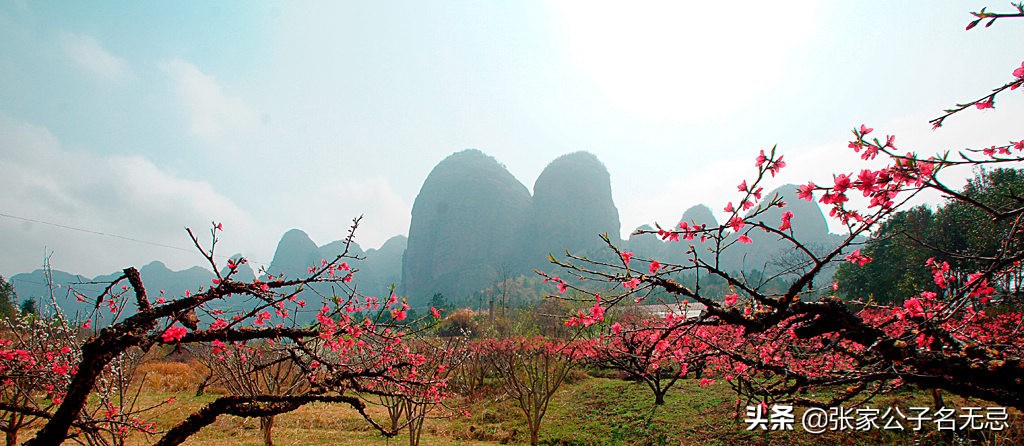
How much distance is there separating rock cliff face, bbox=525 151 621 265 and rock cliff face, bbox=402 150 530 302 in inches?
228

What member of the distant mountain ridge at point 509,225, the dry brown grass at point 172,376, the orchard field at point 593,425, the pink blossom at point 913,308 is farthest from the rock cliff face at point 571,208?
the pink blossom at point 913,308

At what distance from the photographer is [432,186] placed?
334 ft

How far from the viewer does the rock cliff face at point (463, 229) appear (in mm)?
90000

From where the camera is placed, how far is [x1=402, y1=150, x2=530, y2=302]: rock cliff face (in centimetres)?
9000

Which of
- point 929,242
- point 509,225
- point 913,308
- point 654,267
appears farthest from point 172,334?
point 509,225

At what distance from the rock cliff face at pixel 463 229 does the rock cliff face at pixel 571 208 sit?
578 centimetres

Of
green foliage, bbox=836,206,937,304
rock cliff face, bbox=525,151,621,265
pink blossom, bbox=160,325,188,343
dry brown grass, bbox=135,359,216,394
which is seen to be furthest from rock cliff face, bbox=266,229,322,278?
pink blossom, bbox=160,325,188,343

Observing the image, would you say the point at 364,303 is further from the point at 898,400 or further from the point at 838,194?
the point at 898,400

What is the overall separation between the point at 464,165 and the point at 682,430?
9757cm

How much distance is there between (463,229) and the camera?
9331 centimetres

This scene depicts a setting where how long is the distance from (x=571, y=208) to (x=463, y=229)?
25.9 meters

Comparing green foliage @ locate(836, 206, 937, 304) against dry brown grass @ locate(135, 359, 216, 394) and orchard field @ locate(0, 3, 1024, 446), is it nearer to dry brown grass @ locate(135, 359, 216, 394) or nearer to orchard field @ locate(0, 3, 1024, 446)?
orchard field @ locate(0, 3, 1024, 446)

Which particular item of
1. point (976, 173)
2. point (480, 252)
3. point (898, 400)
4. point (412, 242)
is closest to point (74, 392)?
point (898, 400)

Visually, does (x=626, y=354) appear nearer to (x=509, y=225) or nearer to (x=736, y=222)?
(x=736, y=222)
